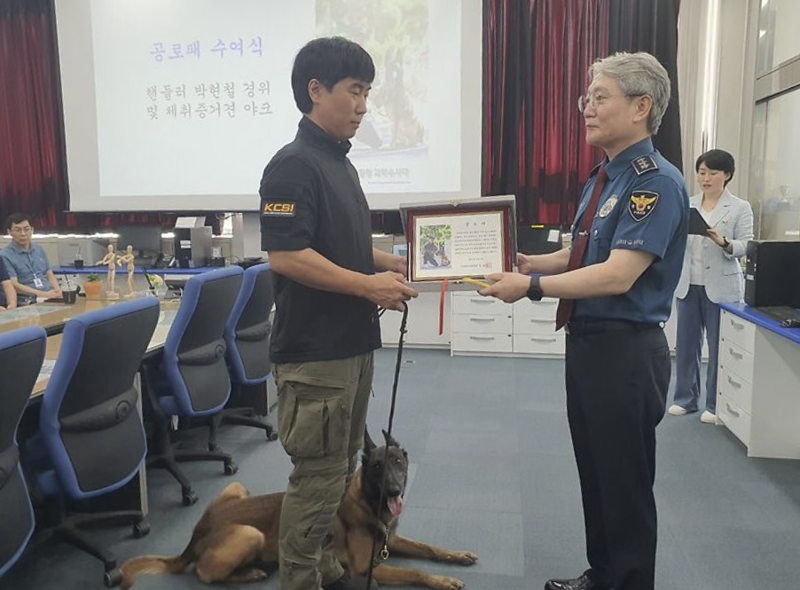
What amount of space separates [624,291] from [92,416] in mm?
1691

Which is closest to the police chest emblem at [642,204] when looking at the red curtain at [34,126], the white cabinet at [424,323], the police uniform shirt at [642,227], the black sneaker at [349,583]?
the police uniform shirt at [642,227]

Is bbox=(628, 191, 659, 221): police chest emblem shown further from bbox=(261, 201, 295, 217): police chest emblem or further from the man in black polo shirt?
bbox=(261, 201, 295, 217): police chest emblem

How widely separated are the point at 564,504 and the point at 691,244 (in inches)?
71.4

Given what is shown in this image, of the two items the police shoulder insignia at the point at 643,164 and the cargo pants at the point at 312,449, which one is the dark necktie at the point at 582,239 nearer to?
the police shoulder insignia at the point at 643,164

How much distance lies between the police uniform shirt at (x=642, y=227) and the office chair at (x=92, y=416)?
1.44 m

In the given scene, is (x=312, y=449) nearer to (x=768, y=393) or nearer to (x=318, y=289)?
(x=318, y=289)

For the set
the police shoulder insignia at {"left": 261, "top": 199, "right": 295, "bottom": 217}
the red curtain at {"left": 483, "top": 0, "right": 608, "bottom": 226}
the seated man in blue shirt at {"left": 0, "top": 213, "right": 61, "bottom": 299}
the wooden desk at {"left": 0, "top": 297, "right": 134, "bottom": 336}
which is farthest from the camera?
the red curtain at {"left": 483, "top": 0, "right": 608, "bottom": 226}

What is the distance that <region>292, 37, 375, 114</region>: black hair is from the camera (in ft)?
5.22

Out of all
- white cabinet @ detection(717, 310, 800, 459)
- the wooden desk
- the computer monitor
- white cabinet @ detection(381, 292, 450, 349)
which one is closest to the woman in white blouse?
white cabinet @ detection(717, 310, 800, 459)

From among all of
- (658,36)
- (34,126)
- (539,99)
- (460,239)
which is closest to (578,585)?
(460,239)

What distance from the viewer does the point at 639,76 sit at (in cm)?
163

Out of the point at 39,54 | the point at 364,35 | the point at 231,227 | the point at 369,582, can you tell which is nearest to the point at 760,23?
the point at 364,35

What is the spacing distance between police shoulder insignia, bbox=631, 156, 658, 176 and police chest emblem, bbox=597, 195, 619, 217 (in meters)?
0.09

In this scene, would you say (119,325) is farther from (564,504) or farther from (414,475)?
(564,504)
